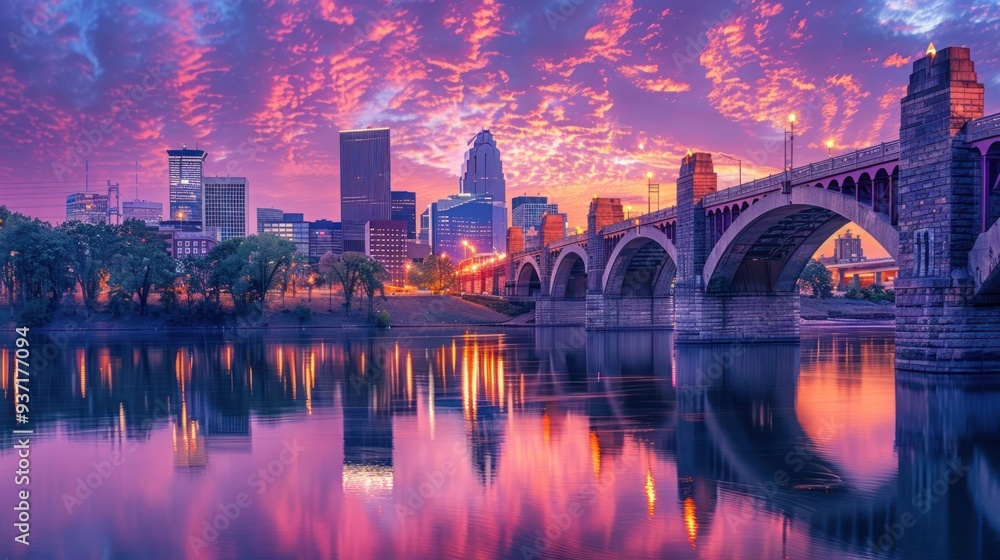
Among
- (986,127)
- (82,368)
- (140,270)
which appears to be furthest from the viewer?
(140,270)

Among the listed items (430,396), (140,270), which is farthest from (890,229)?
(140,270)

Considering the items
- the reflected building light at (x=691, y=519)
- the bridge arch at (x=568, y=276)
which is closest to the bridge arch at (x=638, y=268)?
the bridge arch at (x=568, y=276)

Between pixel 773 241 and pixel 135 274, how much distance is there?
253 ft

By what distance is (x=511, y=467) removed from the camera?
17531 millimetres

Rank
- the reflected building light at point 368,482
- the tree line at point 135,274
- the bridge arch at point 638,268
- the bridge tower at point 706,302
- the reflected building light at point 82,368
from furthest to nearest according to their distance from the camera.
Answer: the tree line at point 135,274, the bridge arch at point 638,268, the bridge tower at point 706,302, the reflected building light at point 82,368, the reflected building light at point 368,482

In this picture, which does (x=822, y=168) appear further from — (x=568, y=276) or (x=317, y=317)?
(x=317, y=317)

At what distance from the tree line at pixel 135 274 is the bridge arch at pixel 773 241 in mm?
56428

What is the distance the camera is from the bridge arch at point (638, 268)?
75.8m

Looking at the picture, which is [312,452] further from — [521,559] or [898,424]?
[898,424]

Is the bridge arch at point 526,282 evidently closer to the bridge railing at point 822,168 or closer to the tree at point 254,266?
the tree at point 254,266

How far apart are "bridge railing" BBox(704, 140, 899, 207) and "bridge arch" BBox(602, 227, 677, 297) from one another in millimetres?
18132

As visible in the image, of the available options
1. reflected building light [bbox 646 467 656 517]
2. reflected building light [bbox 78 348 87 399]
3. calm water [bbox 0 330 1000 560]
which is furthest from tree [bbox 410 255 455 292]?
reflected building light [bbox 646 467 656 517]

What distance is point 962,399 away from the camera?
2692 cm

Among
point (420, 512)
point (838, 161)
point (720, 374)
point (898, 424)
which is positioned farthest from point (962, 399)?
point (420, 512)
